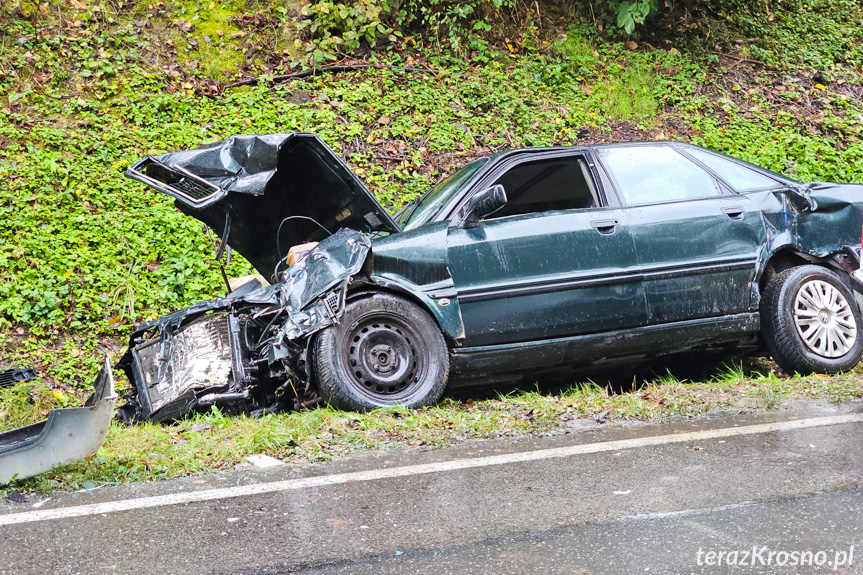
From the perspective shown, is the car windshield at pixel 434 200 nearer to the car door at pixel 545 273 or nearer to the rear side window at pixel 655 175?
the car door at pixel 545 273

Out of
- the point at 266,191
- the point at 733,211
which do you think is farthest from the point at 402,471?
the point at 733,211

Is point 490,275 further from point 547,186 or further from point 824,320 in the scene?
point 824,320

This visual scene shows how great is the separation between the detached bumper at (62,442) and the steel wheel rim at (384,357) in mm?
1513

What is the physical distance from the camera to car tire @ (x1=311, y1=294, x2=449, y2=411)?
5031 mm

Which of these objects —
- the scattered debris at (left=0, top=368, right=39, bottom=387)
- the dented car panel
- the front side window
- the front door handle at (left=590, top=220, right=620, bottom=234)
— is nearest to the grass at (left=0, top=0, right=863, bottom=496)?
the scattered debris at (left=0, top=368, right=39, bottom=387)

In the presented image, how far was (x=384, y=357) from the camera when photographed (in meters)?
5.20

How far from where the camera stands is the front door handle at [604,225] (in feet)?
18.4

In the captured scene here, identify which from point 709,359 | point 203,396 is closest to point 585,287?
point 709,359

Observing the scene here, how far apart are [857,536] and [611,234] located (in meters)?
2.91

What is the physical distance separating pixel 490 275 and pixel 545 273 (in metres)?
0.37

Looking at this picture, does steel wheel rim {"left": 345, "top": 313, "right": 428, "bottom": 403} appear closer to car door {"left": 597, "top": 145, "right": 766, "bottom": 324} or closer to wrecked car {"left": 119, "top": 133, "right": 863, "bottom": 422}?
wrecked car {"left": 119, "top": 133, "right": 863, "bottom": 422}

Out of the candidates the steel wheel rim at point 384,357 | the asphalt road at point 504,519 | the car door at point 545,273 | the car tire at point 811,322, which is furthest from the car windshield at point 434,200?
the car tire at point 811,322

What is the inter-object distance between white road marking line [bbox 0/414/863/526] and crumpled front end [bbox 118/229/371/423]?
128cm

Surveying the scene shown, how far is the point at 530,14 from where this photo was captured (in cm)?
1225
